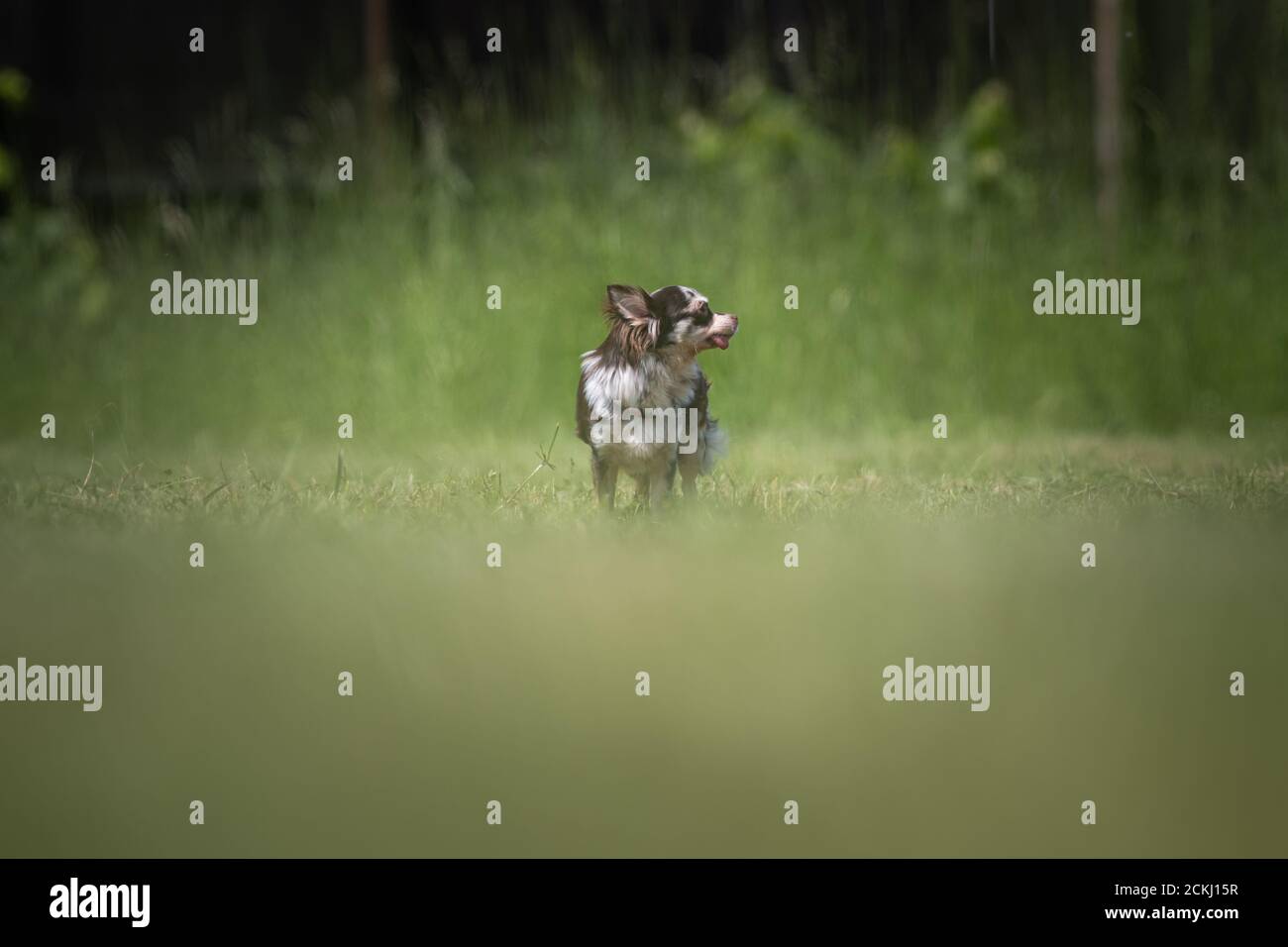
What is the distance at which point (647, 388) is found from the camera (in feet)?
14.8

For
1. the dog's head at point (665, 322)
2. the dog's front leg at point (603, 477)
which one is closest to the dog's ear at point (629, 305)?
the dog's head at point (665, 322)

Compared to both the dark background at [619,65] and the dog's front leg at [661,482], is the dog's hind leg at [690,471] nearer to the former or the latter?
the dog's front leg at [661,482]

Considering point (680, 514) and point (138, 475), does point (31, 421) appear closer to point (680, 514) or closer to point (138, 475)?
point (138, 475)

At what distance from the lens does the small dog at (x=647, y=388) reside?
446 cm

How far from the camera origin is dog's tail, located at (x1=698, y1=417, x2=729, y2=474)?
4828 millimetres

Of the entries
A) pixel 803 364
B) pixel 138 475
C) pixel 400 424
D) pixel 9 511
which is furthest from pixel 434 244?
pixel 9 511

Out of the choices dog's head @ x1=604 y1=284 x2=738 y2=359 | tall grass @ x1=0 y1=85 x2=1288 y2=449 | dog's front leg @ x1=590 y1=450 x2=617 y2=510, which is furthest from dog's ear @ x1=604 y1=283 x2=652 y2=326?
tall grass @ x1=0 y1=85 x2=1288 y2=449

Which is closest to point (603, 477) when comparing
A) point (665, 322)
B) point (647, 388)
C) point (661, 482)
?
point (661, 482)

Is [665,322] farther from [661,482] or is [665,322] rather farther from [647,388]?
[661,482]

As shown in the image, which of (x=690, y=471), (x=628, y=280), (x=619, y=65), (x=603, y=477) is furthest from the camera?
(x=619, y=65)

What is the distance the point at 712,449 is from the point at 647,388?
0.46 metres

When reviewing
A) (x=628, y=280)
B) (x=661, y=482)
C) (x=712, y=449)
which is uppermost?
(x=628, y=280)

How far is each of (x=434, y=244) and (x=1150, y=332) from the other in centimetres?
360

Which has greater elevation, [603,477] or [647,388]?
[647,388]
